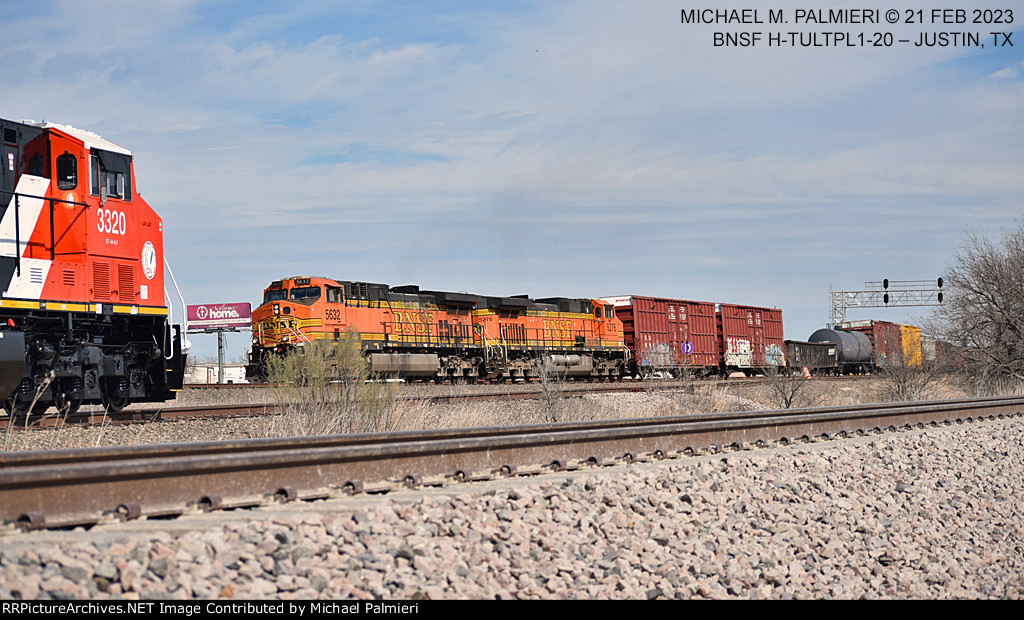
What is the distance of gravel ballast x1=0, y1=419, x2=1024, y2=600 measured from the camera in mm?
3807

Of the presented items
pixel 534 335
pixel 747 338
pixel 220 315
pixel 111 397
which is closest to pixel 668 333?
pixel 747 338

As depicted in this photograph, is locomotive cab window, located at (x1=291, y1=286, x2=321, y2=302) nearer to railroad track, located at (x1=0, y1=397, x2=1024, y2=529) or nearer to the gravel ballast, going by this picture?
railroad track, located at (x1=0, y1=397, x2=1024, y2=529)

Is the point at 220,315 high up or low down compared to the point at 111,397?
up

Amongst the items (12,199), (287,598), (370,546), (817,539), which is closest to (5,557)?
(287,598)

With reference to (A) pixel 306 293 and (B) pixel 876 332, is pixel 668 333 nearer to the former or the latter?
(B) pixel 876 332

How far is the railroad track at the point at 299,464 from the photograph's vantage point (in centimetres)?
463

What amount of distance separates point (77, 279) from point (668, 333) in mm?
25230

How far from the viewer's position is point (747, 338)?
3738cm

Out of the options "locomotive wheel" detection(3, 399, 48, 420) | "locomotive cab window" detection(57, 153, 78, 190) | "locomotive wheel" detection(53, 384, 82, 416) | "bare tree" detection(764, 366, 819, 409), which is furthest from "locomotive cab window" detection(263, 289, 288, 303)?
"bare tree" detection(764, 366, 819, 409)

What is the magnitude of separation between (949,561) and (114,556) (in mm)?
5426

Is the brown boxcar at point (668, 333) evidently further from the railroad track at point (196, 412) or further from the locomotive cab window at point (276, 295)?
the locomotive cab window at point (276, 295)

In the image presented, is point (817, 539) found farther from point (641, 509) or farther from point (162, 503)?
point (162, 503)

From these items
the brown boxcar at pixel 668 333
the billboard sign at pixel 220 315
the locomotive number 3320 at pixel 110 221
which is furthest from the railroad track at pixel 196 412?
the billboard sign at pixel 220 315

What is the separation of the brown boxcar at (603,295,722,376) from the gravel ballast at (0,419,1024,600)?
78.8 ft
